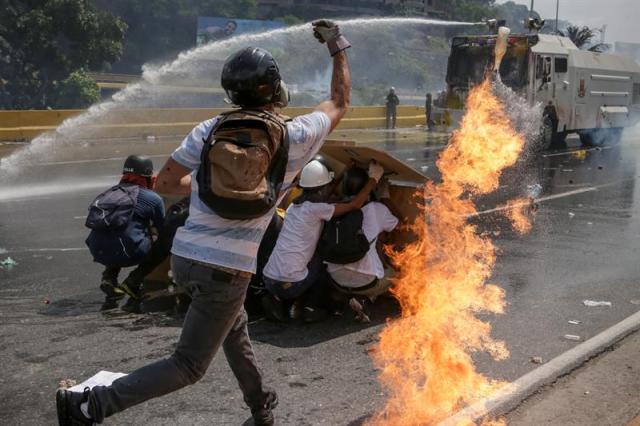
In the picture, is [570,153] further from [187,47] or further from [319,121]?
[187,47]

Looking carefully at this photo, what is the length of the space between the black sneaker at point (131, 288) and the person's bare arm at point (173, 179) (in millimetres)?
3006

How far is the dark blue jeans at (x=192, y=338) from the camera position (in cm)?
321

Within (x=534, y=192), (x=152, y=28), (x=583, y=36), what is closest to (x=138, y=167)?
(x=534, y=192)

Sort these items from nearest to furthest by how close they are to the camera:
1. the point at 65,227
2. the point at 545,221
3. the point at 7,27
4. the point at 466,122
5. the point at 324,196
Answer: the point at 324,196 < the point at 466,122 < the point at 65,227 < the point at 545,221 < the point at 7,27

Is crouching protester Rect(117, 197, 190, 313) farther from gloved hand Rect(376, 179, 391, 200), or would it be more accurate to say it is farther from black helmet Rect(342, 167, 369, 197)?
gloved hand Rect(376, 179, 391, 200)

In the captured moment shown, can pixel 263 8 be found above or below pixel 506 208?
above

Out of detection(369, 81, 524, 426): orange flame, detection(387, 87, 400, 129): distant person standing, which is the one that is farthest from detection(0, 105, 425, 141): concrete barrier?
detection(369, 81, 524, 426): orange flame

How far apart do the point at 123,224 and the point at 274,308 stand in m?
1.42

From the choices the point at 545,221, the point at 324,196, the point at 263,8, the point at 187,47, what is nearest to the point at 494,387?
the point at 324,196

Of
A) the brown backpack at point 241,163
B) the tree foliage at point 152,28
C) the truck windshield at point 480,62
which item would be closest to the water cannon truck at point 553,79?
the truck windshield at point 480,62

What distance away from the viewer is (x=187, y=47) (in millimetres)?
67750

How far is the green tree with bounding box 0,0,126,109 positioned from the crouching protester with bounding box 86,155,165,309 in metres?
23.5

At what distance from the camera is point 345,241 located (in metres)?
5.53

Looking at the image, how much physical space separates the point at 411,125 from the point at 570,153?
1170 centimetres
